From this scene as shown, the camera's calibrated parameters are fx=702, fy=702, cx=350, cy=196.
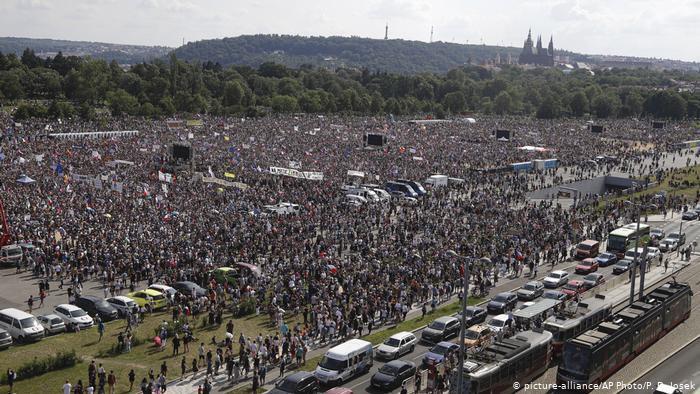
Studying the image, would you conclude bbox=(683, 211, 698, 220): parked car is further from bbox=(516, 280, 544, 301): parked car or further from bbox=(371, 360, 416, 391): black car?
bbox=(371, 360, 416, 391): black car

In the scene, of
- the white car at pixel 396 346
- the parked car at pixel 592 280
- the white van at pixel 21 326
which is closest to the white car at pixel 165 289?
the white van at pixel 21 326

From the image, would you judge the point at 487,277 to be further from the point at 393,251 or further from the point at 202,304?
the point at 202,304

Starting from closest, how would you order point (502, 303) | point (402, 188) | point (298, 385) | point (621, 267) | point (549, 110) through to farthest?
point (298, 385), point (502, 303), point (621, 267), point (402, 188), point (549, 110)

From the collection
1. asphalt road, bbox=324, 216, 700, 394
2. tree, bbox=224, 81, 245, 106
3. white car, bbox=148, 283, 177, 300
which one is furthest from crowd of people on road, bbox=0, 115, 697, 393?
tree, bbox=224, 81, 245, 106

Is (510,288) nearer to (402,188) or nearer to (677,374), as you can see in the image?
(677,374)

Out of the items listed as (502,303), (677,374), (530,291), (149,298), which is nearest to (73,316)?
(149,298)

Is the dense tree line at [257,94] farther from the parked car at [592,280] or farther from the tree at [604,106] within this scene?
the parked car at [592,280]
